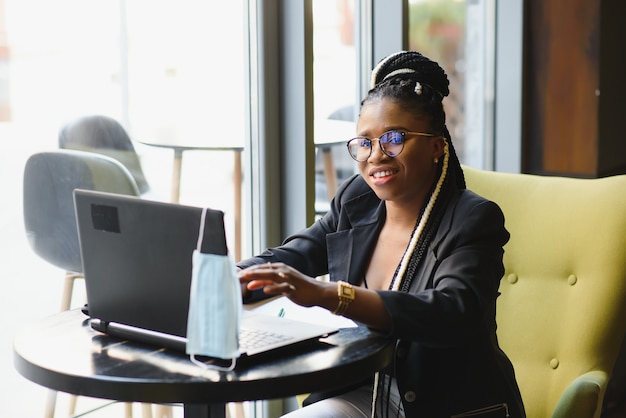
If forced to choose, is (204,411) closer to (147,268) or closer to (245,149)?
(147,268)

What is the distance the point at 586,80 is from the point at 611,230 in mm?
2307

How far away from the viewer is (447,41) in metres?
4.03

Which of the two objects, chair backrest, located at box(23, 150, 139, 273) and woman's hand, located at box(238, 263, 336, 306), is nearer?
woman's hand, located at box(238, 263, 336, 306)

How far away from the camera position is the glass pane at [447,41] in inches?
147

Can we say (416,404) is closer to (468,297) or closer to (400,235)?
(468,297)

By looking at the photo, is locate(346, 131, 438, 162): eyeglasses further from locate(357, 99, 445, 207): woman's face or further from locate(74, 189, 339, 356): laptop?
locate(74, 189, 339, 356): laptop

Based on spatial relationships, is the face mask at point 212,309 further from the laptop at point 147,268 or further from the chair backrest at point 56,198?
the chair backrest at point 56,198

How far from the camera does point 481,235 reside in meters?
1.84

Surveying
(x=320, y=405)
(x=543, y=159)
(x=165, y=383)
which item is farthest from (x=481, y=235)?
(x=543, y=159)

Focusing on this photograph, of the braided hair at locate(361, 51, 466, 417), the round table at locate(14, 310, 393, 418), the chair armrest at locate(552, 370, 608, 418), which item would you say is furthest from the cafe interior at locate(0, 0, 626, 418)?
the braided hair at locate(361, 51, 466, 417)

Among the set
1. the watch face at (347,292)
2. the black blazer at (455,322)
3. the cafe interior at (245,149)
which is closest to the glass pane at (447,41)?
the cafe interior at (245,149)

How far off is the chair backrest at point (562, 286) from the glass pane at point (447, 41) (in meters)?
1.46

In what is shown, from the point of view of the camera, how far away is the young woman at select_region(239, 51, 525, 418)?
1.69m

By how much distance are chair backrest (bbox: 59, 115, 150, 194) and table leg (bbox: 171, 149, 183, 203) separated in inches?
4.2
